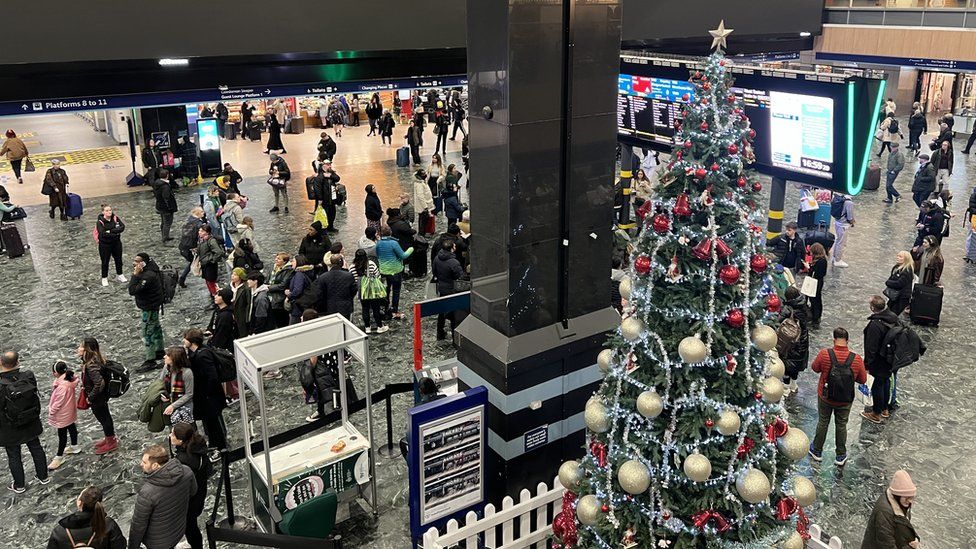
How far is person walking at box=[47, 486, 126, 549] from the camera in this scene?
5.64 m

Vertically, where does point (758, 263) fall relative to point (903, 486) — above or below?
above

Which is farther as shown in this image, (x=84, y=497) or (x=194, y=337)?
(x=194, y=337)

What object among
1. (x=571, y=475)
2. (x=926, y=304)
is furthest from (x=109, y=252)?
(x=926, y=304)

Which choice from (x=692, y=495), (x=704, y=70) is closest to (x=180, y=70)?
(x=704, y=70)

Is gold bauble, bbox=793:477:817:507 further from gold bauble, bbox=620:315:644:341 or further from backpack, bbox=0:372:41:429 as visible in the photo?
backpack, bbox=0:372:41:429

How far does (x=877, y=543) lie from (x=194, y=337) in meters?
6.34

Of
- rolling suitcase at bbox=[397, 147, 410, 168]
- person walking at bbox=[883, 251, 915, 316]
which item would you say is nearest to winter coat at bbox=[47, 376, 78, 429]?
person walking at bbox=[883, 251, 915, 316]

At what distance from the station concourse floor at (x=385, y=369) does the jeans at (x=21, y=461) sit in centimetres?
13

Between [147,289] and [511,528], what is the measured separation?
235 inches

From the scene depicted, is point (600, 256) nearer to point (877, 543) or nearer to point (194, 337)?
point (877, 543)

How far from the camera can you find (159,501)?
604 centimetres

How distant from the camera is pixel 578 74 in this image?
6.77 metres

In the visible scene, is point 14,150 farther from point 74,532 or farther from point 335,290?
point 74,532

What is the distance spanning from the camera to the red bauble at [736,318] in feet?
15.4
